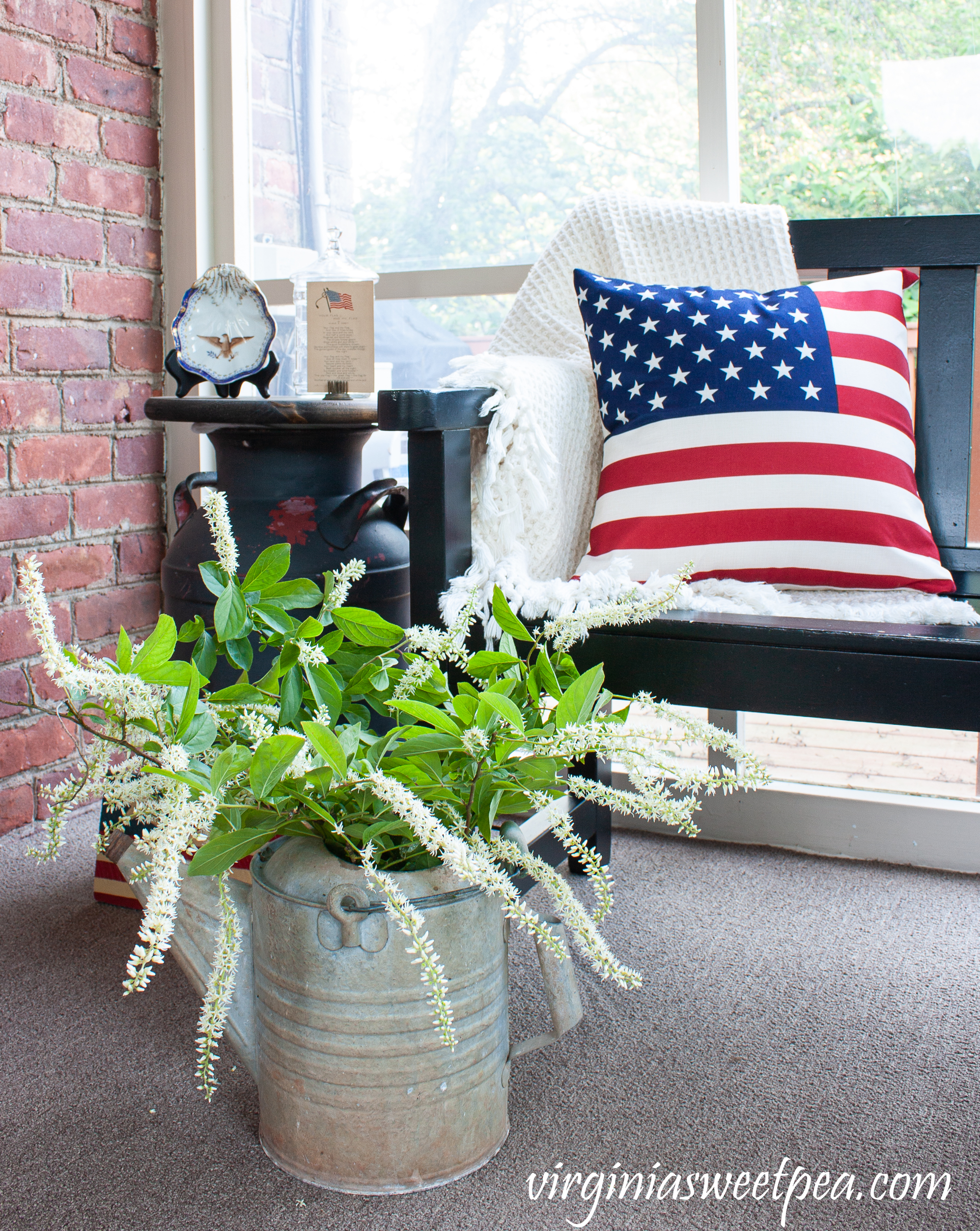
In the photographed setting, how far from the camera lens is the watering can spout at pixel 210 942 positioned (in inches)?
32.9

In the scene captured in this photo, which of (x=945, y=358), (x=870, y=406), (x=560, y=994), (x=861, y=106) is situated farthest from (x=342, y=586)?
(x=861, y=106)

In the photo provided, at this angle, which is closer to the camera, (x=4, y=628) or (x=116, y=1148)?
(x=116, y=1148)

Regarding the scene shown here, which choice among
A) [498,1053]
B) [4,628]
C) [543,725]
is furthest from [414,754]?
[4,628]

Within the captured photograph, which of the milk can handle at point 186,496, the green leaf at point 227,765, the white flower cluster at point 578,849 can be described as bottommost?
the white flower cluster at point 578,849

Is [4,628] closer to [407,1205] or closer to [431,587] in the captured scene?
[431,587]

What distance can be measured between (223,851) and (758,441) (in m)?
0.71

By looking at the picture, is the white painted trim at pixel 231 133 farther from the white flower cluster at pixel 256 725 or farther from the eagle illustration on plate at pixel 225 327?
the white flower cluster at pixel 256 725

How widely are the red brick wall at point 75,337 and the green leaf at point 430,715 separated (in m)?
1.09

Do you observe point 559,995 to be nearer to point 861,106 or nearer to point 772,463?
point 772,463

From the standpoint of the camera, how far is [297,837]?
0.83 m

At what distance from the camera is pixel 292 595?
2.81 feet

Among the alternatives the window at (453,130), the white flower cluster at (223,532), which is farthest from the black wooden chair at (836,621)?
the window at (453,130)

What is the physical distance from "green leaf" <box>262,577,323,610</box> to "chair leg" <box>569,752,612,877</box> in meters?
0.64

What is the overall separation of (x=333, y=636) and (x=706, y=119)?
1.08 metres
